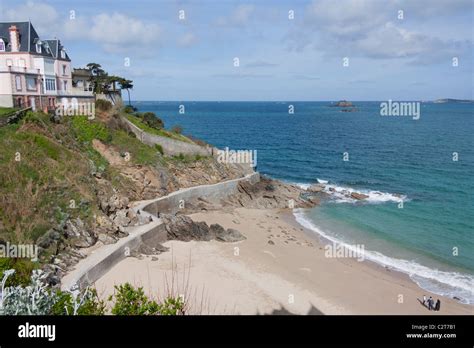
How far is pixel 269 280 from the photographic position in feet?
75.7

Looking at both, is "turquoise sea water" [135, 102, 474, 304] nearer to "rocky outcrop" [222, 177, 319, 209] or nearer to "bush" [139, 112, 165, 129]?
"rocky outcrop" [222, 177, 319, 209]

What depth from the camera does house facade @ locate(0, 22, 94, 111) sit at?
34.6m

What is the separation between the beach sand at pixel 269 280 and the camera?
20.0 m

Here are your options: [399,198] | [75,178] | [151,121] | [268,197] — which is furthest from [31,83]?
[399,198]

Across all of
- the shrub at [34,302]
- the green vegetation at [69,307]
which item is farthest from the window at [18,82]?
the shrub at [34,302]

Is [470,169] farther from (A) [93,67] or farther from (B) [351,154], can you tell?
(A) [93,67]

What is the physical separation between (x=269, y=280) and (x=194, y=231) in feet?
27.3

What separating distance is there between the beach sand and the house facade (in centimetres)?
2017

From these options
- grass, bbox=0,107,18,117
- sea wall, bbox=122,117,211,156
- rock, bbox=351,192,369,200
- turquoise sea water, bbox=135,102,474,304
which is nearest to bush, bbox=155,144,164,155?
sea wall, bbox=122,117,211,156

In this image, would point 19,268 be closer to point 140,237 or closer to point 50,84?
point 140,237

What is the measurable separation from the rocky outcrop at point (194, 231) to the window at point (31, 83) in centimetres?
1829

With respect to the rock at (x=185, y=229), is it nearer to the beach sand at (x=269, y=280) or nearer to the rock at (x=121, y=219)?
the beach sand at (x=269, y=280)

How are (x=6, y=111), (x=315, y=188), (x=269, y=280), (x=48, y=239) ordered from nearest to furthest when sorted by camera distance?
(x=48, y=239) → (x=269, y=280) → (x=6, y=111) → (x=315, y=188)
